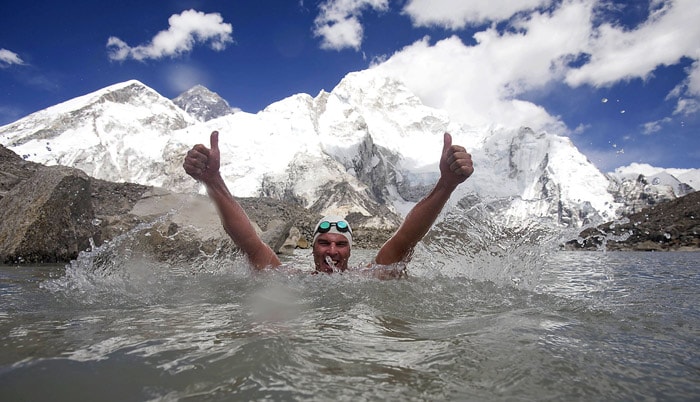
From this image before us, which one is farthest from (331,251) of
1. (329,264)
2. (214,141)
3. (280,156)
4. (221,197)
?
(280,156)

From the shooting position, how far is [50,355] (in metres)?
1.97

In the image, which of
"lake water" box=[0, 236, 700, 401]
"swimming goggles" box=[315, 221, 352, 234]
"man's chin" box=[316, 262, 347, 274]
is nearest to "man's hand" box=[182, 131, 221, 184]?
"lake water" box=[0, 236, 700, 401]

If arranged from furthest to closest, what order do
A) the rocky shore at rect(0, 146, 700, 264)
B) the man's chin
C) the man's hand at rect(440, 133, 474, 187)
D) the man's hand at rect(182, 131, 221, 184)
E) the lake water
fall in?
the rocky shore at rect(0, 146, 700, 264) < the man's chin < the man's hand at rect(182, 131, 221, 184) < the man's hand at rect(440, 133, 474, 187) < the lake water

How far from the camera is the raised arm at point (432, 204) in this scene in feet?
11.5

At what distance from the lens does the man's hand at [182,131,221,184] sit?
3801 mm

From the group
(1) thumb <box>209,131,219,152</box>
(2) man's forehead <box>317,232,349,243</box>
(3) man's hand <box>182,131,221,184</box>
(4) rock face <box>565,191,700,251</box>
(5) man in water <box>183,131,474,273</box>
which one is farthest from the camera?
(4) rock face <box>565,191,700,251</box>

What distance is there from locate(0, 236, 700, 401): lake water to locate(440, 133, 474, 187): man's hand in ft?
3.71

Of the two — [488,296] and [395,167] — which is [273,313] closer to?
[488,296]

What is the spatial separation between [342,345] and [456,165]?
1.90 m


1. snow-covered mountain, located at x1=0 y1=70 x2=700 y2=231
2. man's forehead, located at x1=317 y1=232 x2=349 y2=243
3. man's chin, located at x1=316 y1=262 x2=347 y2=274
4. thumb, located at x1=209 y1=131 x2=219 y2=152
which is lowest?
man's chin, located at x1=316 y1=262 x2=347 y2=274

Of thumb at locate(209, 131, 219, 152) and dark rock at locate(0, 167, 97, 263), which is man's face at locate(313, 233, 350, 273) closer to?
thumb at locate(209, 131, 219, 152)

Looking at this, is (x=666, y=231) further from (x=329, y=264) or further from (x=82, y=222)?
(x=82, y=222)

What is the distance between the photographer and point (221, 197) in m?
4.06

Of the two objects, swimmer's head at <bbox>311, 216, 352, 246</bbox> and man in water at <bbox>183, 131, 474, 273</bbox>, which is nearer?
man in water at <bbox>183, 131, 474, 273</bbox>
